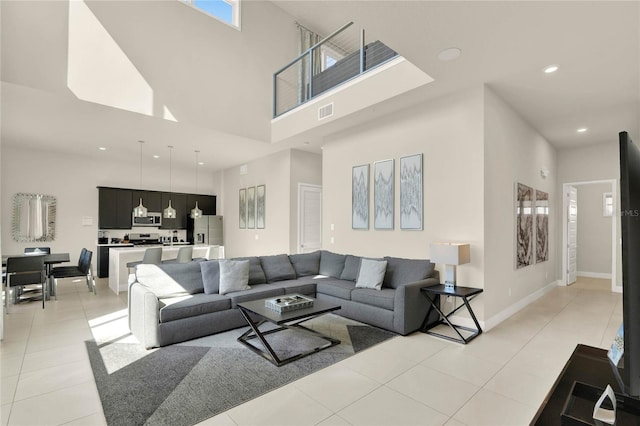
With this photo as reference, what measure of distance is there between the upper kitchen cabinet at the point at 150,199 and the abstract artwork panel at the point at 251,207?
2.73 m

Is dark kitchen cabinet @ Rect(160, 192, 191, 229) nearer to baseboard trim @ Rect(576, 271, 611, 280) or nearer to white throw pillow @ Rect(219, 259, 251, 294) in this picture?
white throw pillow @ Rect(219, 259, 251, 294)

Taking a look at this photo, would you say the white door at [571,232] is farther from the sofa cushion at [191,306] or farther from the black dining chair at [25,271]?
the black dining chair at [25,271]

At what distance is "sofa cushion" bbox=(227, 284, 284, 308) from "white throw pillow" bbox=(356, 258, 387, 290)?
3.78 ft

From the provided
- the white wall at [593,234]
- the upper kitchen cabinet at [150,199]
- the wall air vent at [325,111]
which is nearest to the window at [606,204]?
the white wall at [593,234]

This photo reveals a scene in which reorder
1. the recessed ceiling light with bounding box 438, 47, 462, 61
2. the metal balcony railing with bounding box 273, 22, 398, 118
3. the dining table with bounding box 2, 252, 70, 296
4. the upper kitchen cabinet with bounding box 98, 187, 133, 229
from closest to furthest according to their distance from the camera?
1. the recessed ceiling light with bounding box 438, 47, 462, 61
2. the metal balcony railing with bounding box 273, 22, 398, 118
3. the dining table with bounding box 2, 252, 70, 296
4. the upper kitchen cabinet with bounding box 98, 187, 133, 229

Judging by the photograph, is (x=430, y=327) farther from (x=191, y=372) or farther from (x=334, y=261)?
(x=191, y=372)

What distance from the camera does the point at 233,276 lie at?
4.35 metres

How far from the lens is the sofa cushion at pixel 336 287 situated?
4562 mm

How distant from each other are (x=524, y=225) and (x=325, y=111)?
3730mm

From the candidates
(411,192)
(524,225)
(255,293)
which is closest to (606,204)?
(524,225)

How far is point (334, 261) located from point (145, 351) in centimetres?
306

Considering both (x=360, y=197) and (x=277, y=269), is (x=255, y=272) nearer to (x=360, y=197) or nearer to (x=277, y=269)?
(x=277, y=269)

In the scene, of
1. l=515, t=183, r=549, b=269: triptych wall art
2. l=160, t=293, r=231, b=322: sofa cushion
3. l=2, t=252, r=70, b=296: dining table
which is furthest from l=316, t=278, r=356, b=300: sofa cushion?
l=2, t=252, r=70, b=296: dining table

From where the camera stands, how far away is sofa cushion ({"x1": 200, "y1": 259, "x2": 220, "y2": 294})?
4254 millimetres
